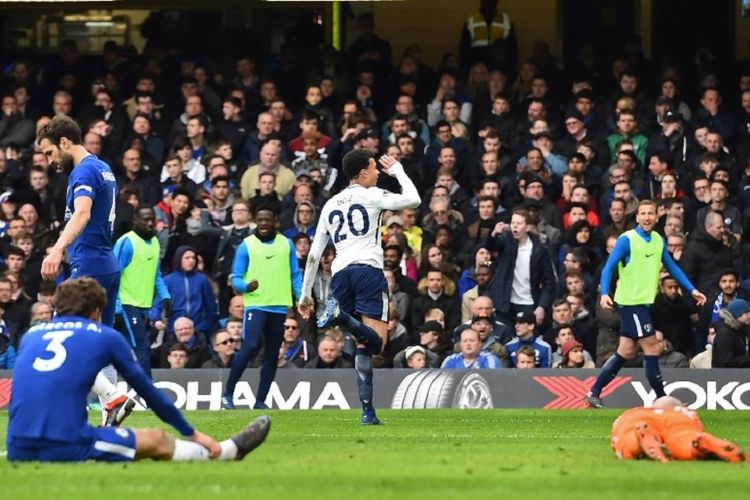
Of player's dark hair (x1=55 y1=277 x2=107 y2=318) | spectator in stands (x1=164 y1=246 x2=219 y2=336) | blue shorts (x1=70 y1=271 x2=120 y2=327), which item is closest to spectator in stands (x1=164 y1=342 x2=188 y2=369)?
spectator in stands (x1=164 y1=246 x2=219 y2=336)

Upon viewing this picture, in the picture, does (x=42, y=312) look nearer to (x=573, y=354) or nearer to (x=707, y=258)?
(x=573, y=354)

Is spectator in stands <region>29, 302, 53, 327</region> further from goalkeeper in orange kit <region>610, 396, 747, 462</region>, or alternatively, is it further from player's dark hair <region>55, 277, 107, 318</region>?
goalkeeper in orange kit <region>610, 396, 747, 462</region>

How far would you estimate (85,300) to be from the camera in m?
10.4

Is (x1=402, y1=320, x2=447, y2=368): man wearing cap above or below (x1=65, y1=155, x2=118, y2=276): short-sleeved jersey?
below

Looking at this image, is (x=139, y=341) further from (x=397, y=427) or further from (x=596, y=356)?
(x=596, y=356)

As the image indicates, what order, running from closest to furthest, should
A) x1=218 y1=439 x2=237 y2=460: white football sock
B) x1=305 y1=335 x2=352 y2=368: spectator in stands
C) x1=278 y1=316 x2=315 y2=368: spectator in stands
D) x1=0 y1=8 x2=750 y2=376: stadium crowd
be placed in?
1. x1=218 y1=439 x2=237 y2=460: white football sock
2. x1=305 y1=335 x2=352 y2=368: spectator in stands
3. x1=278 y1=316 x2=315 y2=368: spectator in stands
4. x1=0 y1=8 x2=750 y2=376: stadium crowd

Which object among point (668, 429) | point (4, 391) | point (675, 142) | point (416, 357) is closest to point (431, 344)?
point (416, 357)

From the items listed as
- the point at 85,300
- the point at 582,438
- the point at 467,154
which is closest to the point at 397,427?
the point at 582,438

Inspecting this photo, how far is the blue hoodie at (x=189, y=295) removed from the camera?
72.6 ft

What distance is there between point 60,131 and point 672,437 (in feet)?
16.8

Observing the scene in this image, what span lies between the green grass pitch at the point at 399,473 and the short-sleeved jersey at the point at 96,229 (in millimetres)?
1881

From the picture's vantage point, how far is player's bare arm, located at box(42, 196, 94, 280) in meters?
12.5

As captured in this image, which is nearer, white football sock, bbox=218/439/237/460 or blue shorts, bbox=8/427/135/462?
blue shorts, bbox=8/427/135/462

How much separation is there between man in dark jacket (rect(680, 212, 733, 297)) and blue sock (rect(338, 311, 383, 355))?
7.37m
